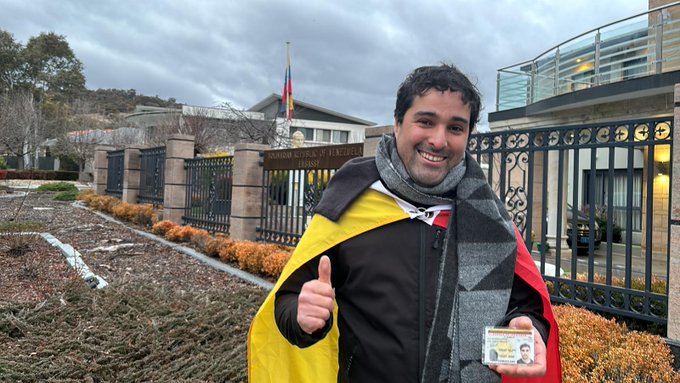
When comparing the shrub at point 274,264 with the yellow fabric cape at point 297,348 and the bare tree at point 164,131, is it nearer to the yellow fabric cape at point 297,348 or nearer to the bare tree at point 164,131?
the yellow fabric cape at point 297,348

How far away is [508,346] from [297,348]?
2.56 ft

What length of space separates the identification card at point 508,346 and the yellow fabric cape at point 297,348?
0.54m

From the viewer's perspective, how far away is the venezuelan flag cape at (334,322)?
164cm

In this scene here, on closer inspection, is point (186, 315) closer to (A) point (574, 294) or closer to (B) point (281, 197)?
(A) point (574, 294)

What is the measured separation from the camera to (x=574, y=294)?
506 cm

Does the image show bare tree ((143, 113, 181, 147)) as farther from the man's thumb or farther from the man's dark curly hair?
the man's thumb

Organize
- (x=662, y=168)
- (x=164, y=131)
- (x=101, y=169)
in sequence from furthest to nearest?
1. (x=164, y=131)
2. (x=101, y=169)
3. (x=662, y=168)

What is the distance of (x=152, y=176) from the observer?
50.4 ft

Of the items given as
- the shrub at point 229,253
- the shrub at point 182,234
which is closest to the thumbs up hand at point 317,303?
the shrub at point 229,253

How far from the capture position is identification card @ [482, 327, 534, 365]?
4.45 feet

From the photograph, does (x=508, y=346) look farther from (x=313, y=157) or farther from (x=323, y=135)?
(x=323, y=135)

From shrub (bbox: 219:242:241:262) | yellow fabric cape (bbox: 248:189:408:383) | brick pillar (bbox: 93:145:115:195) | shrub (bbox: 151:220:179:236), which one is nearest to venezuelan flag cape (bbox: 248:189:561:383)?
yellow fabric cape (bbox: 248:189:408:383)

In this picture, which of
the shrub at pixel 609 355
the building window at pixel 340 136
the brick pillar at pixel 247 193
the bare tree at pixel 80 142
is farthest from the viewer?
the building window at pixel 340 136

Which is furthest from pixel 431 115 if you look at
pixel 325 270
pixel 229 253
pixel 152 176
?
pixel 152 176
